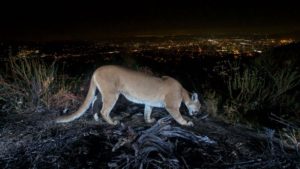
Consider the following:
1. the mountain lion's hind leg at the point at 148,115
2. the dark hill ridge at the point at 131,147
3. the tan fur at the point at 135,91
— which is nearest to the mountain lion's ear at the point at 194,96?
the tan fur at the point at 135,91

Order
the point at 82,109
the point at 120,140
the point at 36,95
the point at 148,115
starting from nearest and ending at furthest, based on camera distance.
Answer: the point at 120,140
the point at 82,109
the point at 148,115
the point at 36,95

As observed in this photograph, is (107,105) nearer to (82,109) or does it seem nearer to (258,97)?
(82,109)

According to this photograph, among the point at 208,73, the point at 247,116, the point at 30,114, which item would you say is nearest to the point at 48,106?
the point at 30,114

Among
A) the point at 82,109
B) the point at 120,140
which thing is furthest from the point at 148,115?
the point at 120,140

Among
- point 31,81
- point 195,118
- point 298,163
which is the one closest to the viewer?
point 298,163

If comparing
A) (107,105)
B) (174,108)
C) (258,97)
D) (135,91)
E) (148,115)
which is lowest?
(258,97)

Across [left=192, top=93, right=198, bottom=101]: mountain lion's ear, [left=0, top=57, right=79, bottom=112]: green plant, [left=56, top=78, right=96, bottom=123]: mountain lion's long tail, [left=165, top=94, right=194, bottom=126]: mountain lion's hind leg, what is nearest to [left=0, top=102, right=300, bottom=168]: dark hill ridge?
[left=56, top=78, right=96, bottom=123]: mountain lion's long tail

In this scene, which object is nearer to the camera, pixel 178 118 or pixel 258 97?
pixel 178 118

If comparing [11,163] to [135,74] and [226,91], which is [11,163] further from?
[226,91]
